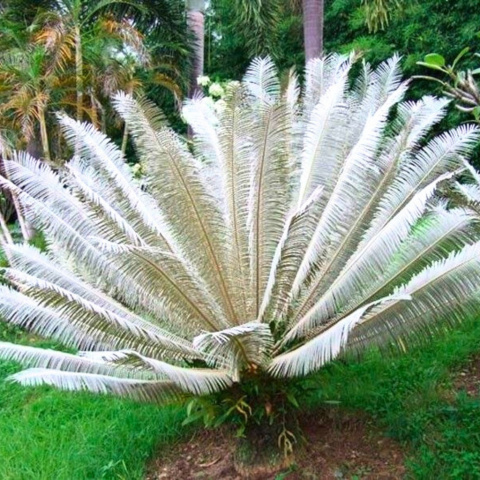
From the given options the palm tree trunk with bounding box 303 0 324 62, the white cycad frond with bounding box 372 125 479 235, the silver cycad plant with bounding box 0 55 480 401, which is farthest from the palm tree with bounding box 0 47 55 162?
the white cycad frond with bounding box 372 125 479 235

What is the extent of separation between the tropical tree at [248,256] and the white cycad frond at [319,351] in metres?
0.01

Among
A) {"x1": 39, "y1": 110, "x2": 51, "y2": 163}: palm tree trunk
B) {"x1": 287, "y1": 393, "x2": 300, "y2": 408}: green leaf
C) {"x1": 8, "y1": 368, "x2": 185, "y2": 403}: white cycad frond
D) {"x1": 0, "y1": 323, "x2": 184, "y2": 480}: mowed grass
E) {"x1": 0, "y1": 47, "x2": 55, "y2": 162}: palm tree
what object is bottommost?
{"x1": 0, "y1": 323, "x2": 184, "y2": 480}: mowed grass

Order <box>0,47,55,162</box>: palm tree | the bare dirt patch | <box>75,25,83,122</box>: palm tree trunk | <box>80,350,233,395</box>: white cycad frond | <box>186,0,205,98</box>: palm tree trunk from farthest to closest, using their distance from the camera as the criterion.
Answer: <box>186,0,205,98</box>: palm tree trunk, <box>75,25,83,122</box>: palm tree trunk, <box>0,47,55,162</box>: palm tree, the bare dirt patch, <box>80,350,233,395</box>: white cycad frond

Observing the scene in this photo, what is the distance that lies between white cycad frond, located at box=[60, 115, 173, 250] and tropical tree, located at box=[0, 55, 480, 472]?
0.05ft

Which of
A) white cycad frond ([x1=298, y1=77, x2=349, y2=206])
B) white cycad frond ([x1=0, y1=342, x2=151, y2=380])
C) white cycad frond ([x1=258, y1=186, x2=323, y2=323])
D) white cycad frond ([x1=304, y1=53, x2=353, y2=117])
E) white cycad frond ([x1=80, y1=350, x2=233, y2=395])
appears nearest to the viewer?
white cycad frond ([x1=80, y1=350, x2=233, y2=395])

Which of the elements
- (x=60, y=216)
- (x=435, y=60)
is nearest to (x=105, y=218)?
(x=60, y=216)

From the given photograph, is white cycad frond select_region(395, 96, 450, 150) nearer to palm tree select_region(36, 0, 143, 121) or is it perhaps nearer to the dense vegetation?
the dense vegetation

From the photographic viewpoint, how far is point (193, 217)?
299 centimetres

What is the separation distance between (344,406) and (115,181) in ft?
6.45

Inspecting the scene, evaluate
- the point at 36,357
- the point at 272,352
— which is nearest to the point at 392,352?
the point at 272,352

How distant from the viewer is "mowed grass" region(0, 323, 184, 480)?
3.42 m

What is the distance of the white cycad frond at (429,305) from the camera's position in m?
2.39

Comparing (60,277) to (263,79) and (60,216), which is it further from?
(263,79)

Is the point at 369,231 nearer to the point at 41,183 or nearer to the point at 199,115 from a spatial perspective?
the point at 199,115
